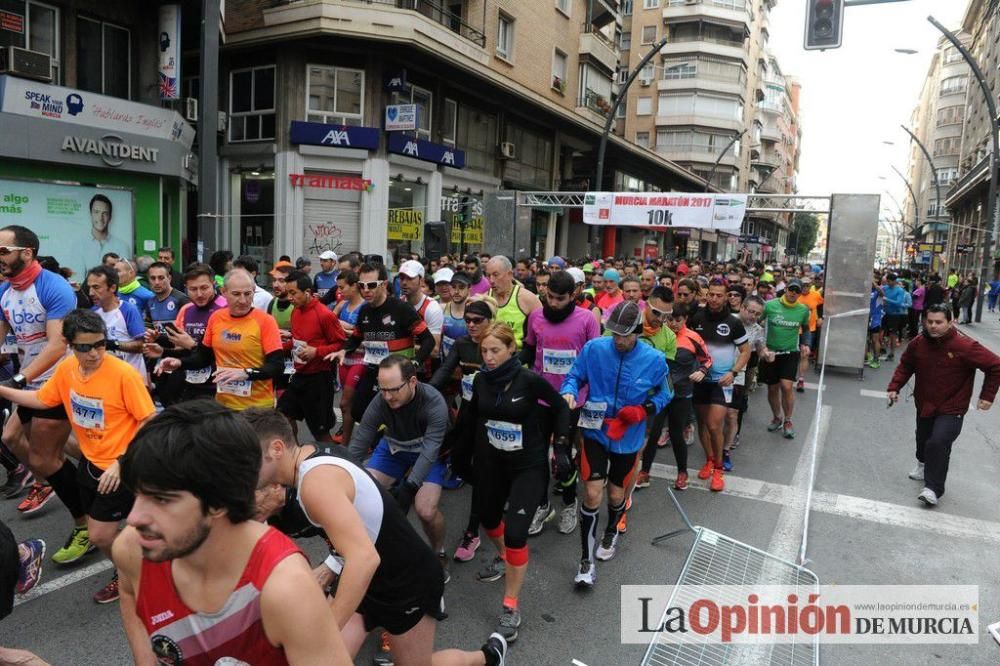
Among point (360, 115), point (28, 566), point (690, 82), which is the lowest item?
point (28, 566)

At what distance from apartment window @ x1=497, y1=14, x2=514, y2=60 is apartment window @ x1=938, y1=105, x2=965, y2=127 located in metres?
68.2

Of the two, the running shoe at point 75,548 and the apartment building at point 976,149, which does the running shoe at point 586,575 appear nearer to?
the running shoe at point 75,548

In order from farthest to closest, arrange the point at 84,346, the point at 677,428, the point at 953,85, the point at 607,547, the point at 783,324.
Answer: the point at 953,85 < the point at 783,324 < the point at 677,428 < the point at 607,547 < the point at 84,346

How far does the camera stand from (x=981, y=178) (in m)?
33.1

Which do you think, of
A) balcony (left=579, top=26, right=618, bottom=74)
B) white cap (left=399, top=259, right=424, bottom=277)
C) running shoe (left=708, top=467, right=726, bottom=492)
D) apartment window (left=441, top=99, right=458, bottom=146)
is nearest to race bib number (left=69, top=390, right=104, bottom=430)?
white cap (left=399, top=259, right=424, bottom=277)

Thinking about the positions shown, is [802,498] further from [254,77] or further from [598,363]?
[254,77]

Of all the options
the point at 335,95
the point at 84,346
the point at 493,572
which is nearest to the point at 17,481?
the point at 84,346

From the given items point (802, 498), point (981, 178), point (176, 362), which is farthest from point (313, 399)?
point (981, 178)

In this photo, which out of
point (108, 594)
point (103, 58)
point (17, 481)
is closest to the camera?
point (108, 594)

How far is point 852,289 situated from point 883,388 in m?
2.03

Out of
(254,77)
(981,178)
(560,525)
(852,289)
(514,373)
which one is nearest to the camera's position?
(514,373)

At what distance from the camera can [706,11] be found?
50500 mm

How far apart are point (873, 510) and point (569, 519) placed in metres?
2.91

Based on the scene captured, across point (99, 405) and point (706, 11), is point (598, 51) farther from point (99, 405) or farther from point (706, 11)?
point (99, 405)
